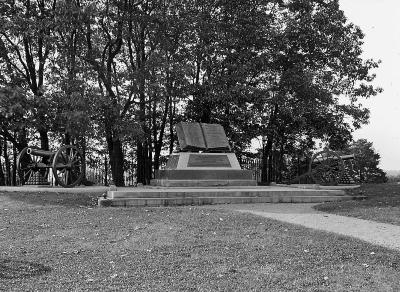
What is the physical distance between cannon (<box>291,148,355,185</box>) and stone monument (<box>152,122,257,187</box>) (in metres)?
3.85

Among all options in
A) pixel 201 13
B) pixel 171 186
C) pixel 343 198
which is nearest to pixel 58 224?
pixel 171 186

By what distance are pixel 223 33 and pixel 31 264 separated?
17.9m

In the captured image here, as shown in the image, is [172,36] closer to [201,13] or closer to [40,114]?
[201,13]

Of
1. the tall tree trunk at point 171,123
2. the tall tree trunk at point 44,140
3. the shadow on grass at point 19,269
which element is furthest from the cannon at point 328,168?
the shadow on grass at point 19,269

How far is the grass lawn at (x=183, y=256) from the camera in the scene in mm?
5250

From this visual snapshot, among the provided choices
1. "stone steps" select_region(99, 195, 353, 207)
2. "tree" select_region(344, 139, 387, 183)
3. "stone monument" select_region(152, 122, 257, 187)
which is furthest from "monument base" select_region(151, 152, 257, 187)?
"tree" select_region(344, 139, 387, 183)

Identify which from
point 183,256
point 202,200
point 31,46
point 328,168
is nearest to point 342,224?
point 183,256

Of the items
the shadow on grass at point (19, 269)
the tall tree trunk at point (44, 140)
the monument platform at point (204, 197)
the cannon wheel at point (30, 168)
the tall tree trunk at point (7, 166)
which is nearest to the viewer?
the shadow on grass at point (19, 269)

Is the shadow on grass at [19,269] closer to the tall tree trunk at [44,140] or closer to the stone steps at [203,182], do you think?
the stone steps at [203,182]

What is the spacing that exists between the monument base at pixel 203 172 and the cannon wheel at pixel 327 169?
3.96 meters

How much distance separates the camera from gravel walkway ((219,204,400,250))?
7.57 metres

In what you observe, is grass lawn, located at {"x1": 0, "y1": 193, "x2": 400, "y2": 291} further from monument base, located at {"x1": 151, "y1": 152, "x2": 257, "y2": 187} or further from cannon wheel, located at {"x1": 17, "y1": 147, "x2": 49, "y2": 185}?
cannon wheel, located at {"x1": 17, "y1": 147, "x2": 49, "y2": 185}

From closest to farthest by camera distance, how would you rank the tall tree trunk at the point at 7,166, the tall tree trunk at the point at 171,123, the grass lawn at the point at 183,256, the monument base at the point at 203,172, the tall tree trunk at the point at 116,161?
1. the grass lawn at the point at 183,256
2. the monument base at the point at 203,172
3. the tall tree trunk at the point at 116,161
4. the tall tree trunk at the point at 7,166
5. the tall tree trunk at the point at 171,123

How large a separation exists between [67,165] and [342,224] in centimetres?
1114
